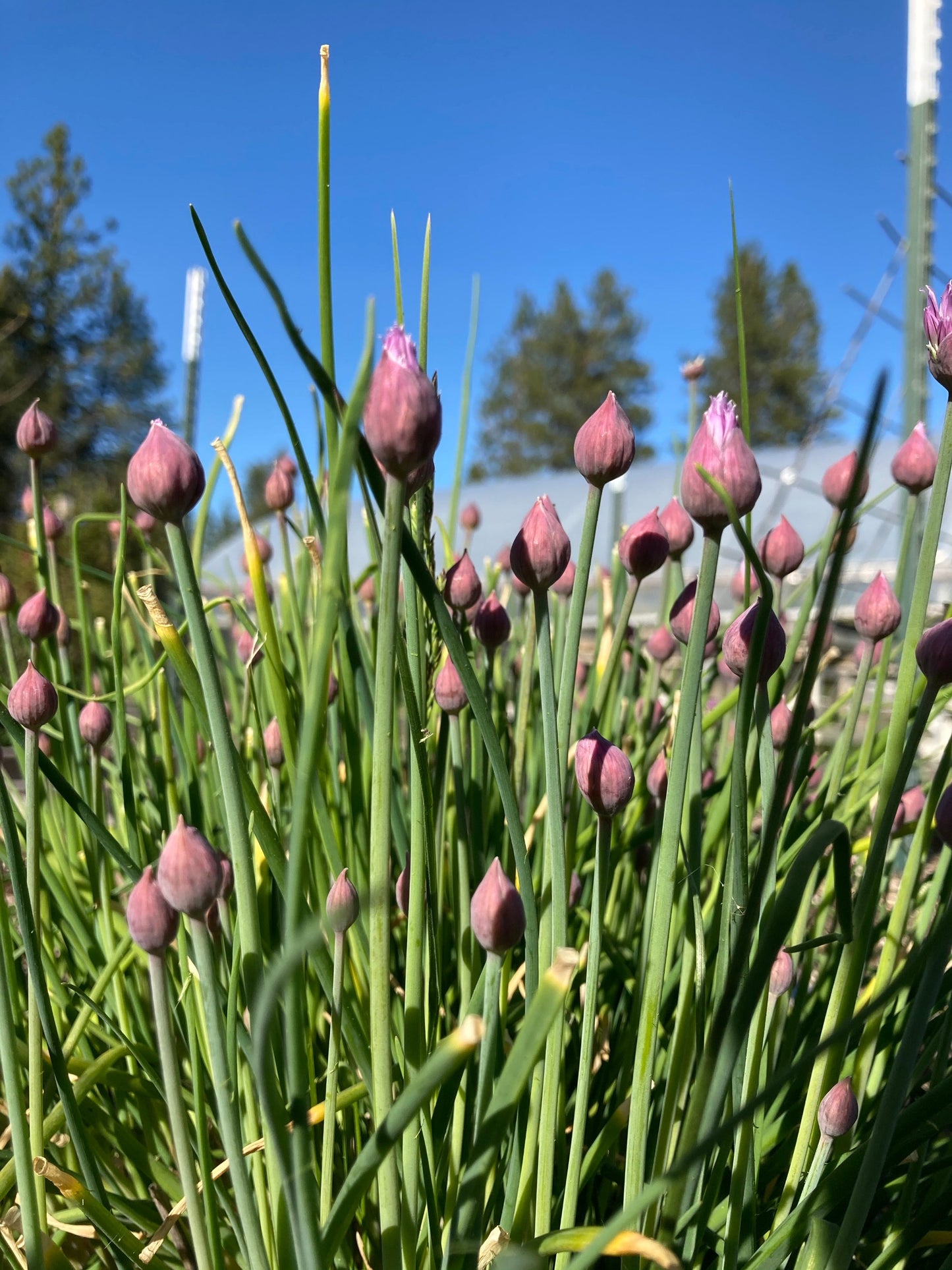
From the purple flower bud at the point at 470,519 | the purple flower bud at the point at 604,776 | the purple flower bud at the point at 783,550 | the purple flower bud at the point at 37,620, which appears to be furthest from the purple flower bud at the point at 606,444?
the purple flower bud at the point at 470,519

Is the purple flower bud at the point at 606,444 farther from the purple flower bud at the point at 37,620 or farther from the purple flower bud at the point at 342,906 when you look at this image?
the purple flower bud at the point at 37,620

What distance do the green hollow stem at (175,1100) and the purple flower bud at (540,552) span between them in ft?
0.61

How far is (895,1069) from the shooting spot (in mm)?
274

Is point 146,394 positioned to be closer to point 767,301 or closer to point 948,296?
point 767,301

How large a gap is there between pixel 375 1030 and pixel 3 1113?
397 mm

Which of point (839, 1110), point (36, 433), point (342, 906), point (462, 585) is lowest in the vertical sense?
point (839, 1110)

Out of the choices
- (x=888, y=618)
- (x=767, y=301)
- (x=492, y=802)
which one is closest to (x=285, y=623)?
(x=492, y=802)

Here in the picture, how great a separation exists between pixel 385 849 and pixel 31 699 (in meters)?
0.18

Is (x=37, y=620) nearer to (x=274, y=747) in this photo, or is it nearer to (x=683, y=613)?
(x=274, y=747)

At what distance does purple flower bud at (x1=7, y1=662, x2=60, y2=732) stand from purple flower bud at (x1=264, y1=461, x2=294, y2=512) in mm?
304

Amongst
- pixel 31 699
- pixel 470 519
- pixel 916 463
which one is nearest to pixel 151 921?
pixel 31 699

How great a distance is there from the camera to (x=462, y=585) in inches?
18.0

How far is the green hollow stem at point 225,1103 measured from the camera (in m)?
0.28

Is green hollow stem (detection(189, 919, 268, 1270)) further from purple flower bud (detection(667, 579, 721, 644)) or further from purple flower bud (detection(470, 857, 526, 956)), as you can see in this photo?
purple flower bud (detection(667, 579, 721, 644))
